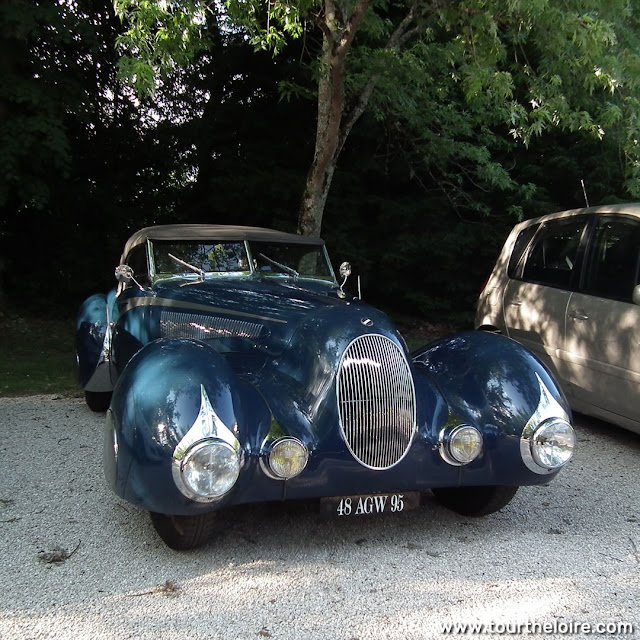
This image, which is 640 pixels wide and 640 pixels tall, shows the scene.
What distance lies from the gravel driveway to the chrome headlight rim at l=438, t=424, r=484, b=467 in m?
0.50

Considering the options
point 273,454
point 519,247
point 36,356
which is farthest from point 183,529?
point 36,356

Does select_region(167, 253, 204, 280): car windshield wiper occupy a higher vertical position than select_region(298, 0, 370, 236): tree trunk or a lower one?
lower

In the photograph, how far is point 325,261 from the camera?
18.2ft

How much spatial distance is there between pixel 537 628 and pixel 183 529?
169cm

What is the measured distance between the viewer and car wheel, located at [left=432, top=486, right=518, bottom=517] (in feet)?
12.5

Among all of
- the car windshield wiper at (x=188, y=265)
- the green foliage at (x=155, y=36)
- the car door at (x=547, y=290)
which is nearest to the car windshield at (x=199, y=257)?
the car windshield wiper at (x=188, y=265)

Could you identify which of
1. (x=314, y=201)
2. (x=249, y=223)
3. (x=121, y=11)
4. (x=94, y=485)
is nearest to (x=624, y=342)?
(x=94, y=485)

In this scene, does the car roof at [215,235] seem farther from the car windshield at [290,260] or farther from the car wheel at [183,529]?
the car wheel at [183,529]

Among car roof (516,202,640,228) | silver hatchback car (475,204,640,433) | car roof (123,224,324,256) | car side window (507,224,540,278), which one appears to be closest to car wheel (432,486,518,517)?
silver hatchback car (475,204,640,433)

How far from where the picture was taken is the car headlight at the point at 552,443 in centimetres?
349

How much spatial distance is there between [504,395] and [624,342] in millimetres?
2098

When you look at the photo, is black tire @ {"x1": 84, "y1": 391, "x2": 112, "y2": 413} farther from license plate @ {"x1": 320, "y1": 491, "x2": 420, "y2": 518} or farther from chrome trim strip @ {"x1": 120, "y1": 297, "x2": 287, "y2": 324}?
license plate @ {"x1": 320, "y1": 491, "x2": 420, "y2": 518}

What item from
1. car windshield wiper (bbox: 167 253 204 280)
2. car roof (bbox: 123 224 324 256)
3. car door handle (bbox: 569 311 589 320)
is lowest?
car door handle (bbox: 569 311 589 320)

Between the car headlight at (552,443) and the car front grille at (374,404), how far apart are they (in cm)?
68
